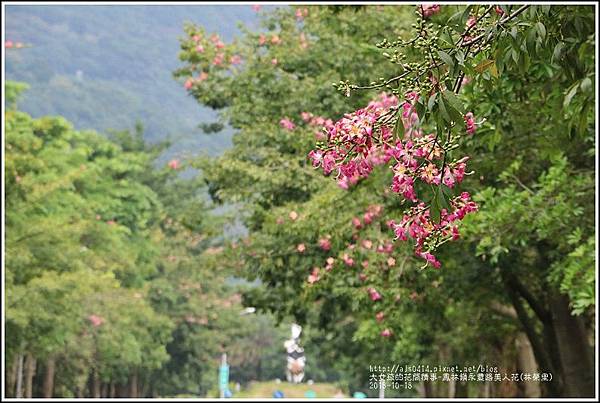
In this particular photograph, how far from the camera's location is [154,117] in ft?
484

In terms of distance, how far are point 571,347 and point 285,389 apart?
5237cm

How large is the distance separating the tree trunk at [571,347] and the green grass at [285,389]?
45.4 m

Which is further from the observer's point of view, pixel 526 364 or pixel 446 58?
pixel 526 364

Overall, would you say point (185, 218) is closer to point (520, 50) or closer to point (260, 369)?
point (520, 50)

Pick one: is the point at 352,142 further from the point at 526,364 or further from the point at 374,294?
the point at 526,364

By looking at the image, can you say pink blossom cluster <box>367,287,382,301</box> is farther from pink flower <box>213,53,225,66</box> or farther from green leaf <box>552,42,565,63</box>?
pink flower <box>213,53,225,66</box>

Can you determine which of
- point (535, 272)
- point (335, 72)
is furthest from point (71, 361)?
point (535, 272)

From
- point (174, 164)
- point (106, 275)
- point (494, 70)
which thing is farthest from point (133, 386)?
point (494, 70)

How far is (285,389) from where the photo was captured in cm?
6438

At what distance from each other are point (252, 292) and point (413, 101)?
580 inches

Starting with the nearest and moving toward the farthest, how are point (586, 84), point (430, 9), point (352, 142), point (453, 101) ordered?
1. point (453, 101)
2. point (352, 142)
3. point (586, 84)
4. point (430, 9)

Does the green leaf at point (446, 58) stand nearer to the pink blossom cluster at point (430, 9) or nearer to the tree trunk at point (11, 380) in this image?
the pink blossom cluster at point (430, 9)

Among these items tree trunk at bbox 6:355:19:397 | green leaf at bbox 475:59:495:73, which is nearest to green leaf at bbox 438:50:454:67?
green leaf at bbox 475:59:495:73

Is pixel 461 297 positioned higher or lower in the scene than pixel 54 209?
lower
